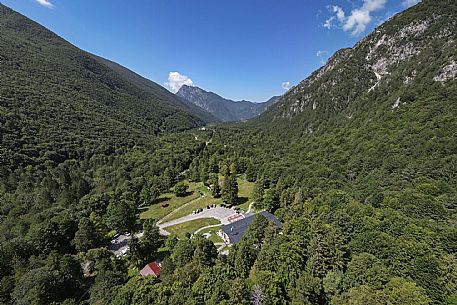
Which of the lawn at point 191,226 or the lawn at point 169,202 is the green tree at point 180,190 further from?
the lawn at point 191,226

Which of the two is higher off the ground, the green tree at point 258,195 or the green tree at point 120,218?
the green tree at point 258,195

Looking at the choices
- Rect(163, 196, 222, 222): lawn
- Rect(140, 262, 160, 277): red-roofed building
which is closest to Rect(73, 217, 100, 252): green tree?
Rect(140, 262, 160, 277): red-roofed building

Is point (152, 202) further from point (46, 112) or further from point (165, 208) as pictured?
point (46, 112)

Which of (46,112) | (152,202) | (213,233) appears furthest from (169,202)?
(46,112)

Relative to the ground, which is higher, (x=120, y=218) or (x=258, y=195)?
(x=258, y=195)

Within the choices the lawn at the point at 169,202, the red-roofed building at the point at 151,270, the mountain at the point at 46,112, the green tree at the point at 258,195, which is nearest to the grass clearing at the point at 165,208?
the lawn at the point at 169,202

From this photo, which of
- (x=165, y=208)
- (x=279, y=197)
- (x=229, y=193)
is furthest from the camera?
(x=165, y=208)

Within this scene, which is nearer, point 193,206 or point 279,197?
point 279,197
